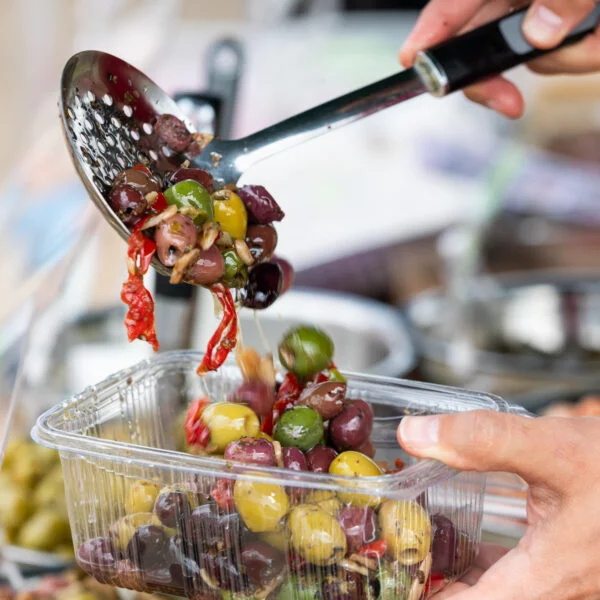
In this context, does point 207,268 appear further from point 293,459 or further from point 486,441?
point 486,441

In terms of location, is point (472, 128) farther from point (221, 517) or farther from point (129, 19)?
point (221, 517)

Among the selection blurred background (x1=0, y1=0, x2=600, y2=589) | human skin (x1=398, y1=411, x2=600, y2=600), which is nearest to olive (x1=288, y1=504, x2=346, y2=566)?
human skin (x1=398, y1=411, x2=600, y2=600)

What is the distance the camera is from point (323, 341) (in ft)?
3.86

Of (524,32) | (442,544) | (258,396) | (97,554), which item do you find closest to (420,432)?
(442,544)

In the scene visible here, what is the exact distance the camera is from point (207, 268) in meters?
1.01

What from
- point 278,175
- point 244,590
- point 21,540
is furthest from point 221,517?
point 278,175

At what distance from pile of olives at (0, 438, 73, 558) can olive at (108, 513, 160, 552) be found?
23.1 inches

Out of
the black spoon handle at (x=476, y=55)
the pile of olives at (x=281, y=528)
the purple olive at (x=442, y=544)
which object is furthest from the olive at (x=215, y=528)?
the black spoon handle at (x=476, y=55)

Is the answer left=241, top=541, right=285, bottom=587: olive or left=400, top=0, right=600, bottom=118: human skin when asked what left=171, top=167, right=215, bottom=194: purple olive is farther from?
left=400, top=0, right=600, bottom=118: human skin

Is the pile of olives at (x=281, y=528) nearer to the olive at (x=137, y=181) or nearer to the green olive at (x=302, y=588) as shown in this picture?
the green olive at (x=302, y=588)

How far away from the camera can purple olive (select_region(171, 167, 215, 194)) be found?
3.61 feet

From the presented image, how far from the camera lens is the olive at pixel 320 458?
1.00 meters

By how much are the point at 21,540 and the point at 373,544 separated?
2.95 ft

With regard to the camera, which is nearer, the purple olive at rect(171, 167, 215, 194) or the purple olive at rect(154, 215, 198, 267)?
the purple olive at rect(154, 215, 198, 267)
